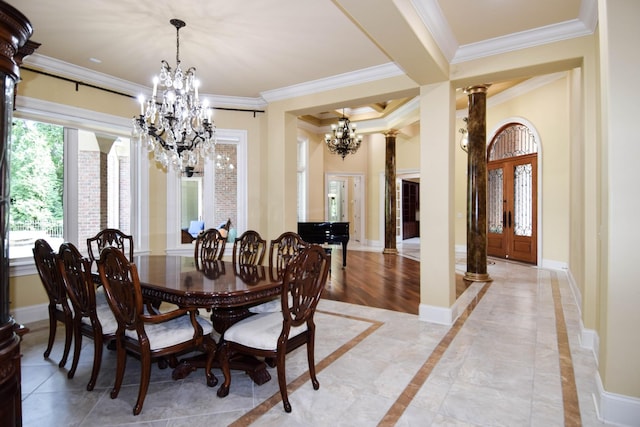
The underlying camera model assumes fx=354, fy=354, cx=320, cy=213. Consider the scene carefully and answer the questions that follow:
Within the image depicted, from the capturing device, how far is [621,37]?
6.68ft

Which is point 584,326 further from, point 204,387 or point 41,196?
point 41,196

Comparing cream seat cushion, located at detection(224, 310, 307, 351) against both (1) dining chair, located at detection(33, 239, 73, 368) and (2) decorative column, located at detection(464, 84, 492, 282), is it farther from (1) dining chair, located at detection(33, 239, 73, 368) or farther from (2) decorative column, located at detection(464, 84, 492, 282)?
(2) decorative column, located at detection(464, 84, 492, 282)

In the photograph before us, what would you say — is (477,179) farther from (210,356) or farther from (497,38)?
(210,356)

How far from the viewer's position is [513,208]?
7875 mm

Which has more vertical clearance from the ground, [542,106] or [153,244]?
[542,106]

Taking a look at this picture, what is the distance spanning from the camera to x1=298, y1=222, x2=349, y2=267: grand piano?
696cm

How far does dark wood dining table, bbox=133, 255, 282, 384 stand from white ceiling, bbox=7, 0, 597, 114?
200 cm

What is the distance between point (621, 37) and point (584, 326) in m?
2.47

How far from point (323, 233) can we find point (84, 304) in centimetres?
481

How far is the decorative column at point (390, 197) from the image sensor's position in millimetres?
9211

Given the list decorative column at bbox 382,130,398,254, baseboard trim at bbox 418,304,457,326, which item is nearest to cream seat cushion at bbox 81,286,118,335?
baseboard trim at bbox 418,304,457,326

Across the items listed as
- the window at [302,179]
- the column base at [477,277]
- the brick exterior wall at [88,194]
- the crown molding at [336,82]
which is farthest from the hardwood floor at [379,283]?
the brick exterior wall at [88,194]

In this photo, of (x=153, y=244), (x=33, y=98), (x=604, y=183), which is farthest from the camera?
(x=153, y=244)

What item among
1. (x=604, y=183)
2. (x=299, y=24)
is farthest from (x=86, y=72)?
(x=604, y=183)
